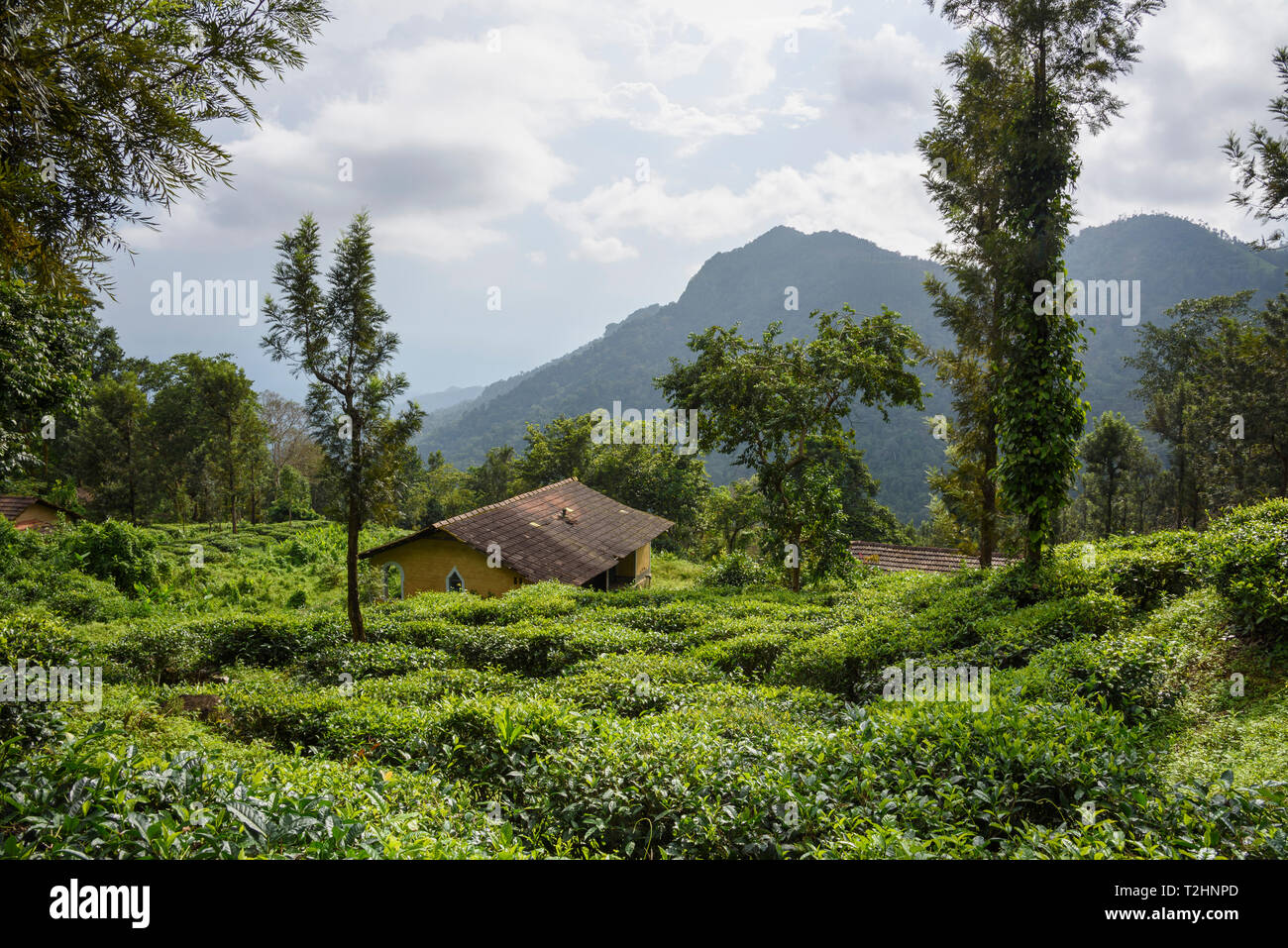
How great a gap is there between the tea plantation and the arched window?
405 inches

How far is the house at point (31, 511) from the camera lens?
28469 mm

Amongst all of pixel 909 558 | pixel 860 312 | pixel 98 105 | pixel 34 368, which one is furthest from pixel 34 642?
pixel 860 312

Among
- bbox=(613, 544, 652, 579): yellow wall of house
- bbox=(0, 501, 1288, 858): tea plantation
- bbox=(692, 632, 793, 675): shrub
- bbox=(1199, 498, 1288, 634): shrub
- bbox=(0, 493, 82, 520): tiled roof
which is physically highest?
bbox=(0, 493, 82, 520): tiled roof

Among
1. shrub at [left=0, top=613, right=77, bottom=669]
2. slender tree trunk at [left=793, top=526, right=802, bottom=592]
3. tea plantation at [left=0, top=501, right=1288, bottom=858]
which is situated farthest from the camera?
slender tree trunk at [left=793, top=526, right=802, bottom=592]

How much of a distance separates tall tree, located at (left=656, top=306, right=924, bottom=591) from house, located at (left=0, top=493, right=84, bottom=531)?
30035 mm

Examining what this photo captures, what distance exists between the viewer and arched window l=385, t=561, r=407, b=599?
73.8 feet

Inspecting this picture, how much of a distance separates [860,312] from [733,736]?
257ft

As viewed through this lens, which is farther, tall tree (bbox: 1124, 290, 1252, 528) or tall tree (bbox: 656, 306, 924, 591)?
tall tree (bbox: 1124, 290, 1252, 528)

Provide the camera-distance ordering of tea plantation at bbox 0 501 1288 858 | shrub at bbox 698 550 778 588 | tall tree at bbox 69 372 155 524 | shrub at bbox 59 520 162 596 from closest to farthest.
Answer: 1. tea plantation at bbox 0 501 1288 858
2. shrub at bbox 59 520 162 596
3. shrub at bbox 698 550 778 588
4. tall tree at bbox 69 372 155 524

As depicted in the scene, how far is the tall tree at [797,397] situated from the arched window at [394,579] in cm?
1205

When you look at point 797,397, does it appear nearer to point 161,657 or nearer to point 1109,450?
point 161,657

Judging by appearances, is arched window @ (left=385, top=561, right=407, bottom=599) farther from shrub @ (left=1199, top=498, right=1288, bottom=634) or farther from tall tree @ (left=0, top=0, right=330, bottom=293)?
shrub @ (left=1199, top=498, right=1288, bottom=634)

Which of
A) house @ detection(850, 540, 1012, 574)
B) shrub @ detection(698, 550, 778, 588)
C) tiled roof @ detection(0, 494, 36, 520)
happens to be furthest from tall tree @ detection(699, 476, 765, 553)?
tiled roof @ detection(0, 494, 36, 520)

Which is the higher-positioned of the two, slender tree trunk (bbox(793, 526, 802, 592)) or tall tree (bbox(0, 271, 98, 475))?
tall tree (bbox(0, 271, 98, 475))
